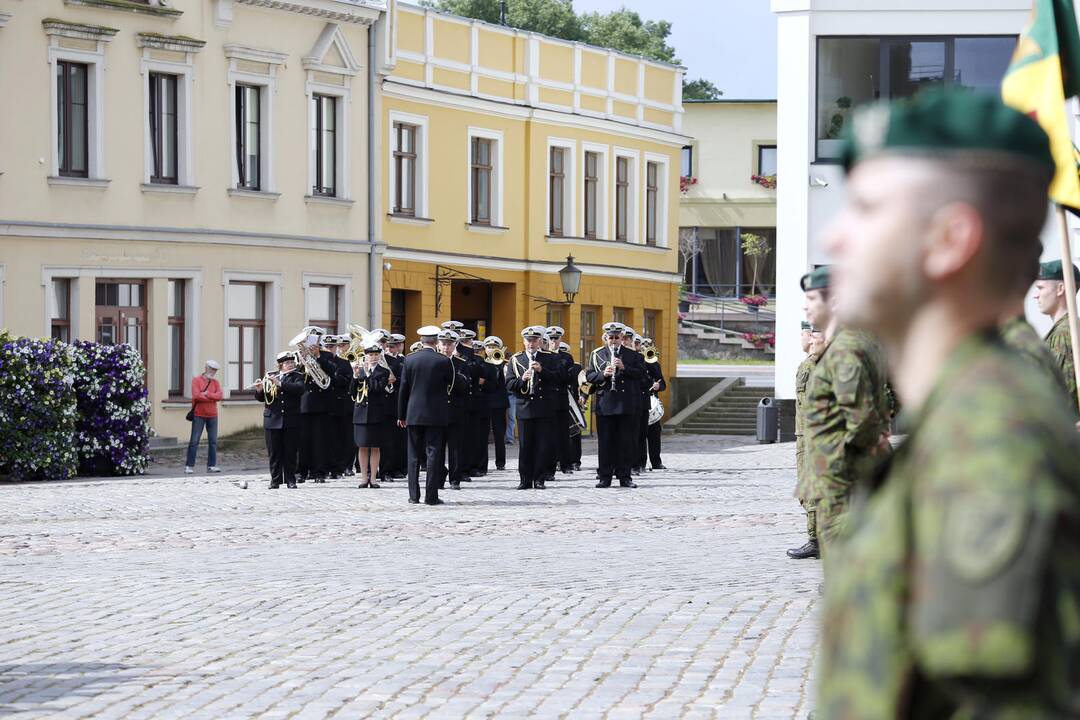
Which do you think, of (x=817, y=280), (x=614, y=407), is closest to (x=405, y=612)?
(x=817, y=280)

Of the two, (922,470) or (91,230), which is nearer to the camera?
(922,470)

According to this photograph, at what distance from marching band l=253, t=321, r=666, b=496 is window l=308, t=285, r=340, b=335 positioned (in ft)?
31.4

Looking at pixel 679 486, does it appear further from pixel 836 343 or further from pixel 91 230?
pixel 836 343

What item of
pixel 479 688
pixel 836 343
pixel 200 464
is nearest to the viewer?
pixel 836 343

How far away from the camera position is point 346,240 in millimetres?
36188

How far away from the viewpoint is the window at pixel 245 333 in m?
34.1

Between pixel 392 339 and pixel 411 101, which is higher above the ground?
pixel 411 101

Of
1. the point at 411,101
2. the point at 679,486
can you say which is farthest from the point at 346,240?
the point at 679,486

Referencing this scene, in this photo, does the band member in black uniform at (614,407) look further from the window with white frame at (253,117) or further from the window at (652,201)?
the window at (652,201)

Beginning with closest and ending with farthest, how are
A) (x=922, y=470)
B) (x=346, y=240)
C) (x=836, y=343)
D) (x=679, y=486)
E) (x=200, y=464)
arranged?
1. (x=922, y=470)
2. (x=836, y=343)
3. (x=679, y=486)
4. (x=200, y=464)
5. (x=346, y=240)

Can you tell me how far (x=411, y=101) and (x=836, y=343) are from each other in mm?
31055

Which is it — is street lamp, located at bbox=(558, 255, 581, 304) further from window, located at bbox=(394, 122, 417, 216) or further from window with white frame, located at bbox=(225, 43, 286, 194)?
window with white frame, located at bbox=(225, 43, 286, 194)

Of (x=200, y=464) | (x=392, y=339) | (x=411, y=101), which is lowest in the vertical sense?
(x=200, y=464)

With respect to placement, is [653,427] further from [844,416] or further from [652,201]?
[844,416]
